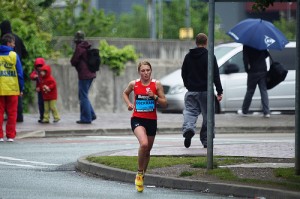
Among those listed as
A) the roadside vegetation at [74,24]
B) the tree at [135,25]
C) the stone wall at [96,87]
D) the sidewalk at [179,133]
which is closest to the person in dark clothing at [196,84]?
the sidewalk at [179,133]

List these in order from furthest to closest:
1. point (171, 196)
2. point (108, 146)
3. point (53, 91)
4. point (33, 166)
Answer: point (53, 91) → point (108, 146) → point (33, 166) → point (171, 196)

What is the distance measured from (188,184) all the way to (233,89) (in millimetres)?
14428

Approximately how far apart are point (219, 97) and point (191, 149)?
1.11 meters

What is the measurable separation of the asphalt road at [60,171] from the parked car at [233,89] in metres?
5.38

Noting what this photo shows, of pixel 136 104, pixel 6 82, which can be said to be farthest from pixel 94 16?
pixel 136 104

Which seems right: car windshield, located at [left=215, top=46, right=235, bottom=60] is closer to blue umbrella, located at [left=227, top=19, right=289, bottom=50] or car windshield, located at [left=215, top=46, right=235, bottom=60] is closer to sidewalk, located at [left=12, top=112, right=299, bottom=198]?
sidewalk, located at [left=12, top=112, right=299, bottom=198]

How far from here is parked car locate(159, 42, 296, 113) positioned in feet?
93.1

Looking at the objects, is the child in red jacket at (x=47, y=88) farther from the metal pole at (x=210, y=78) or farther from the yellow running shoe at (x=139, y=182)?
the yellow running shoe at (x=139, y=182)

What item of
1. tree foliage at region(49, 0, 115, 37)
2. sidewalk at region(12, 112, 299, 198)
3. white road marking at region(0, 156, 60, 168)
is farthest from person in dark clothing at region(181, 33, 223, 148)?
tree foliage at region(49, 0, 115, 37)

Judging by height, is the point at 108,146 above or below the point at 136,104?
below

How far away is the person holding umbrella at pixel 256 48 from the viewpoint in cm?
2597

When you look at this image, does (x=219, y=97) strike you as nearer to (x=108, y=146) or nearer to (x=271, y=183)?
(x=108, y=146)

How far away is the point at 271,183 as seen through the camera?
1362 cm

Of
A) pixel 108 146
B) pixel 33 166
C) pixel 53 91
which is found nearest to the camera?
pixel 33 166
